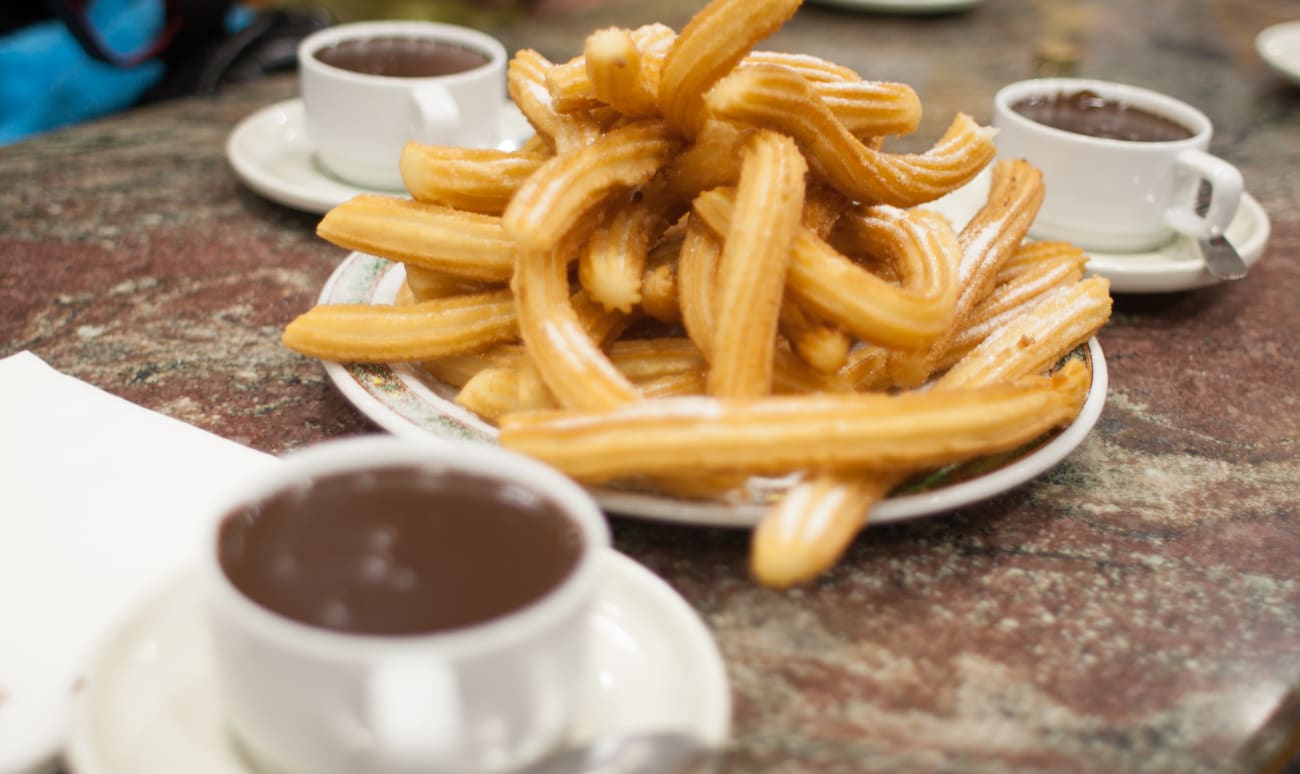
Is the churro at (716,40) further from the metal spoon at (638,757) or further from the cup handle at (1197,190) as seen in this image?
the cup handle at (1197,190)

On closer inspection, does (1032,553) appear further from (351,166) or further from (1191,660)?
(351,166)

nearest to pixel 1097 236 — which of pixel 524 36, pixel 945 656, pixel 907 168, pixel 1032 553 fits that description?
pixel 907 168

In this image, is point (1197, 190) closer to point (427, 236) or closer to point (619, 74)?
point (619, 74)

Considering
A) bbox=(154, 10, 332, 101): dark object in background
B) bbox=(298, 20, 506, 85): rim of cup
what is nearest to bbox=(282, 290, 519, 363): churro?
bbox=(298, 20, 506, 85): rim of cup

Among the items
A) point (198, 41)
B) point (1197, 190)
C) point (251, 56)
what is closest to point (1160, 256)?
point (1197, 190)

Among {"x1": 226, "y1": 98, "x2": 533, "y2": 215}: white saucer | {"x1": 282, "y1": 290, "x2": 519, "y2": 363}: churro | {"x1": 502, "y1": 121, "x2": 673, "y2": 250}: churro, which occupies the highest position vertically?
{"x1": 502, "y1": 121, "x2": 673, "y2": 250}: churro

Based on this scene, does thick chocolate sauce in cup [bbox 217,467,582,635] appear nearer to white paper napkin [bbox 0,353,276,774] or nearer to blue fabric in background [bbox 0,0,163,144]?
white paper napkin [bbox 0,353,276,774]

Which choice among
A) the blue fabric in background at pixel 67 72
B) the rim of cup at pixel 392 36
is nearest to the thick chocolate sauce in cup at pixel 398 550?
the rim of cup at pixel 392 36
